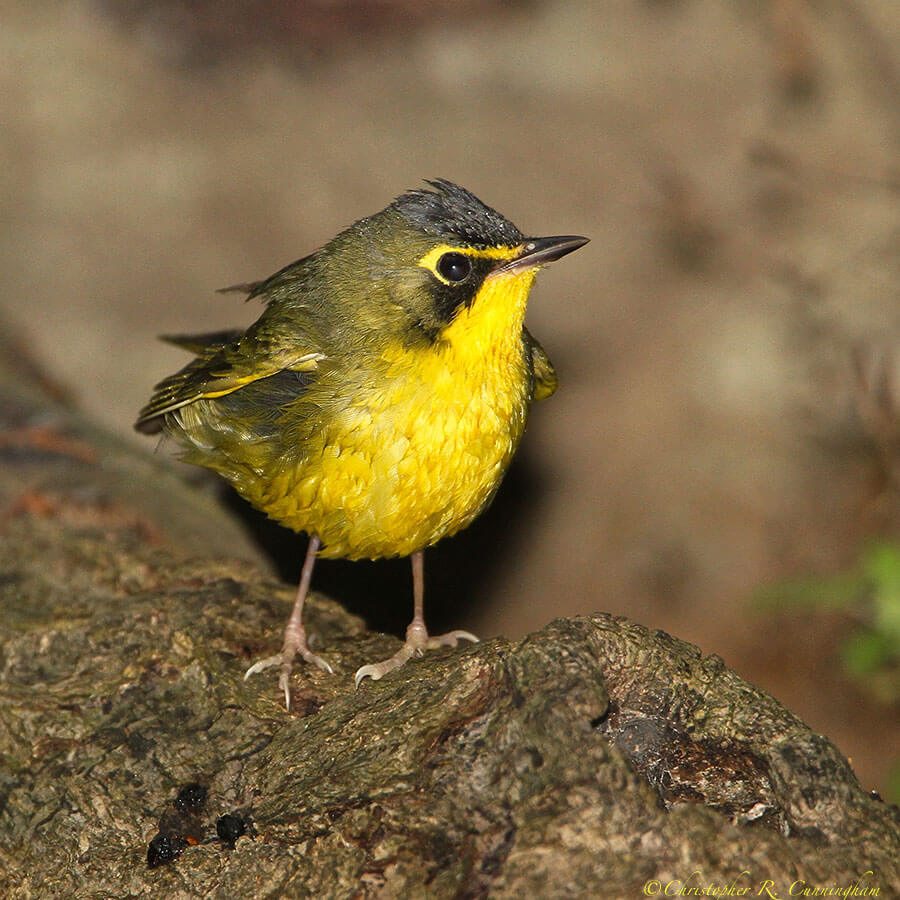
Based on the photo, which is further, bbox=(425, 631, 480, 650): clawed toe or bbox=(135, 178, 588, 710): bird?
bbox=(425, 631, 480, 650): clawed toe

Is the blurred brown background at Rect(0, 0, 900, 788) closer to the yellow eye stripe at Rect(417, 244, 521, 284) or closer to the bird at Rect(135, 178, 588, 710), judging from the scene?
the bird at Rect(135, 178, 588, 710)

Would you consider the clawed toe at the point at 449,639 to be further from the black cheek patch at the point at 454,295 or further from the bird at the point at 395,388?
the black cheek patch at the point at 454,295

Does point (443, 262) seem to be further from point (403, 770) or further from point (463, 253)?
point (403, 770)

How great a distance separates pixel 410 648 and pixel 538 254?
5.74ft

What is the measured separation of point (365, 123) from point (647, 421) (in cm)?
446

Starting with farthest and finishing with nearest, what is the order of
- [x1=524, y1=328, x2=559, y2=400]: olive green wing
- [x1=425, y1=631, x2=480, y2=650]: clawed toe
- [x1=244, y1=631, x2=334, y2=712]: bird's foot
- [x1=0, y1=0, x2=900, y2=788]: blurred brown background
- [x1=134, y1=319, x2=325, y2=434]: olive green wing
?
1. [x1=0, y1=0, x2=900, y2=788]: blurred brown background
2. [x1=524, y1=328, x2=559, y2=400]: olive green wing
3. [x1=425, y1=631, x2=480, y2=650]: clawed toe
4. [x1=134, y1=319, x2=325, y2=434]: olive green wing
5. [x1=244, y1=631, x2=334, y2=712]: bird's foot

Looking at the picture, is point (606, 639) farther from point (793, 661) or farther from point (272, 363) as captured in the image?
point (793, 661)

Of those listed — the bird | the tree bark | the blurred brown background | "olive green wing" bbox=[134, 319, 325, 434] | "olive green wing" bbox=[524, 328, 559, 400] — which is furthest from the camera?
the blurred brown background

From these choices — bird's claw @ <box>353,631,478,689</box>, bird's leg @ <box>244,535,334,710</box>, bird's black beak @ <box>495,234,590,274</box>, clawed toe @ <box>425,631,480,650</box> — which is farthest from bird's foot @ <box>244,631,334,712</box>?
bird's black beak @ <box>495,234,590,274</box>

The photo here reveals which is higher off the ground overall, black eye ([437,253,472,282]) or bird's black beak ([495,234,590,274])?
bird's black beak ([495,234,590,274])

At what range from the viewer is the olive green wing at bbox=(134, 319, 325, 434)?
5.07m

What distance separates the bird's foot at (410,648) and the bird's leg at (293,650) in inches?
8.3

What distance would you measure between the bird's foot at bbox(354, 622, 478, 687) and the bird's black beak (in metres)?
1.55

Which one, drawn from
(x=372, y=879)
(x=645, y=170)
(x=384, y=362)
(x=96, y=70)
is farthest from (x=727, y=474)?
(x=96, y=70)
